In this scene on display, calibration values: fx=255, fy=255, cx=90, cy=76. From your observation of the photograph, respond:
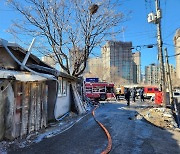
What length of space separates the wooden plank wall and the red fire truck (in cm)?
2575

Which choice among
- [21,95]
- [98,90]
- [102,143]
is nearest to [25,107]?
[21,95]

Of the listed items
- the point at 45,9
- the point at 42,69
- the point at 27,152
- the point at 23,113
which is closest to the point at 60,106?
the point at 42,69

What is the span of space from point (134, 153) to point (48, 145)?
259 cm

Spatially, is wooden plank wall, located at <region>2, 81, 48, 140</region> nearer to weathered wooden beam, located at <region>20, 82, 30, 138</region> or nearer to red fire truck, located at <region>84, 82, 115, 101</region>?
weathered wooden beam, located at <region>20, 82, 30, 138</region>

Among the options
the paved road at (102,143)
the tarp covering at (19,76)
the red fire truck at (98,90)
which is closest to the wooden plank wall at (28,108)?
the tarp covering at (19,76)

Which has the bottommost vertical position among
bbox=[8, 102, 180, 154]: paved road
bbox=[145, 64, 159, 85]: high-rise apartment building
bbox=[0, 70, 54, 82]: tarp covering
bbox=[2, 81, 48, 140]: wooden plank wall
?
bbox=[8, 102, 180, 154]: paved road

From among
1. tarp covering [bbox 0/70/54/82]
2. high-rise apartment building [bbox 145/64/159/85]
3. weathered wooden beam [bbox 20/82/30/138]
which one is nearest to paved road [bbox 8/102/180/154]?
weathered wooden beam [bbox 20/82/30/138]

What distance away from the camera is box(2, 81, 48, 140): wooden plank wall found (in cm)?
852

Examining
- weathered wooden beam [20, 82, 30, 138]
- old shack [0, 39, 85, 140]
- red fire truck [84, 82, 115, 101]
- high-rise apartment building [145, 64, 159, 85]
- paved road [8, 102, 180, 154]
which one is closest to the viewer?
paved road [8, 102, 180, 154]

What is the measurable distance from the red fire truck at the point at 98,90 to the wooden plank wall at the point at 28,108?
25.7 meters

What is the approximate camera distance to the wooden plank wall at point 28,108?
28.0 ft

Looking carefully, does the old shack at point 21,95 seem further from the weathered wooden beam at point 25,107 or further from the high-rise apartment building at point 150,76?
the high-rise apartment building at point 150,76

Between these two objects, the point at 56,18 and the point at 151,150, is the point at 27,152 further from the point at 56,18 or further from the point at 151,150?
the point at 56,18

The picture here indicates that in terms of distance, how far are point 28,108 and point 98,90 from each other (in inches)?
1099
